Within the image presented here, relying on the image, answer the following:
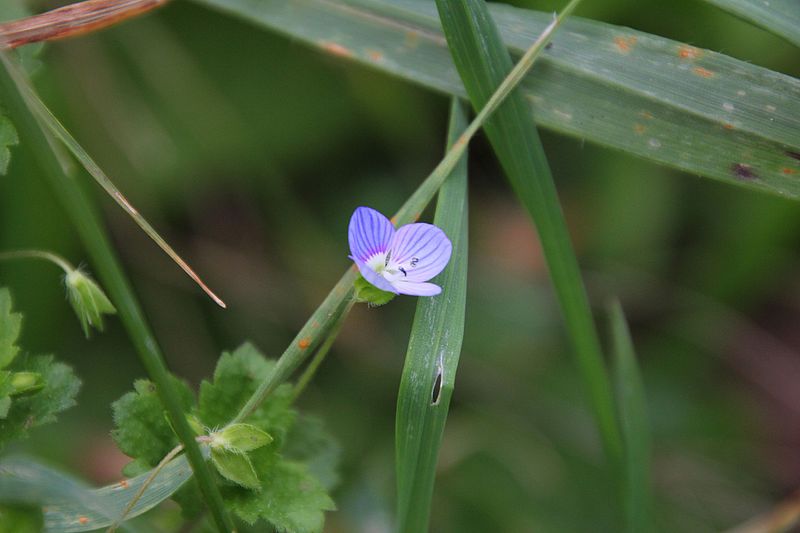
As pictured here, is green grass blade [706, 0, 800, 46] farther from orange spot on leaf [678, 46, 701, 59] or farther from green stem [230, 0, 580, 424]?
green stem [230, 0, 580, 424]

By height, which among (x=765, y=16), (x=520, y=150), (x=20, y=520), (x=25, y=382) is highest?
(x=765, y=16)

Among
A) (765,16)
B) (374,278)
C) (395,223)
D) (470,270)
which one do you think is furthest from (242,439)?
(470,270)

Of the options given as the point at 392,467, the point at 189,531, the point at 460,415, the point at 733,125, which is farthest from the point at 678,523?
the point at 189,531

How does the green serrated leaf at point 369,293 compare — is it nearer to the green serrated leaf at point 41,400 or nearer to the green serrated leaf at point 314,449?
the green serrated leaf at point 314,449

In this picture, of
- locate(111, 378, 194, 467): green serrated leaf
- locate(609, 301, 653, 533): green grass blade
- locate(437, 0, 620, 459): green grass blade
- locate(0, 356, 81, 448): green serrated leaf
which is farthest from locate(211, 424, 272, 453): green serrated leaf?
locate(609, 301, 653, 533): green grass blade

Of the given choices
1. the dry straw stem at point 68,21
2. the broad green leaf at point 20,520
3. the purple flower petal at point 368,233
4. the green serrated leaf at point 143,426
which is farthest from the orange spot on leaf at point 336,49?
the broad green leaf at point 20,520

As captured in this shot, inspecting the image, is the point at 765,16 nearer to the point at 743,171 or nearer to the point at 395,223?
the point at 743,171
